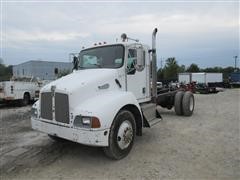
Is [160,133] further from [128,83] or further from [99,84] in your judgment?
[99,84]

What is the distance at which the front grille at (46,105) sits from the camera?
4719 mm

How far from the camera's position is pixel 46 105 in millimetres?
4797

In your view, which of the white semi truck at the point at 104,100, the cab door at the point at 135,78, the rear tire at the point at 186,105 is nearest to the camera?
the white semi truck at the point at 104,100

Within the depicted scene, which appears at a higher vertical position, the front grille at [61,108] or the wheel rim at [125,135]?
the front grille at [61,108]

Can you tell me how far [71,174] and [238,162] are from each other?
10.5 ft

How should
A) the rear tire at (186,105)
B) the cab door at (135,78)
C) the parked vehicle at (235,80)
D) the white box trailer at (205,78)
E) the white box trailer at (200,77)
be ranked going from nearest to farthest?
the cab door at (135,78)
the rear tire at (186,105)
the white box trailer at (200,77)
the white box trailer at (205,78)
the parked vehicle at (235,80)

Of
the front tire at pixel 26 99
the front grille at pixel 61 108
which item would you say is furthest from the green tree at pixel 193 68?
the front grille at pixel 61 108

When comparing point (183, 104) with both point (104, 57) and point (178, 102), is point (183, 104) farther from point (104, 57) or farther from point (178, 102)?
point (104, 57)

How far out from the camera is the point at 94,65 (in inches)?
229

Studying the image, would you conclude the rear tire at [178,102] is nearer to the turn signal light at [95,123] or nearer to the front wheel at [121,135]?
the front wheel at [121,135]

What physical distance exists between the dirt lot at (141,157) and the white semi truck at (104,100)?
42cm

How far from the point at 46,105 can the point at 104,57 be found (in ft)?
5.97

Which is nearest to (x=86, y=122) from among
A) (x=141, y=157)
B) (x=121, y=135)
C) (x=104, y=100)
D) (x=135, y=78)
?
(x=104, y=100)

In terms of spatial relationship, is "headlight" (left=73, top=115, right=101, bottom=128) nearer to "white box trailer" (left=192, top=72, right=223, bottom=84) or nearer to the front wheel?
the front wheel
